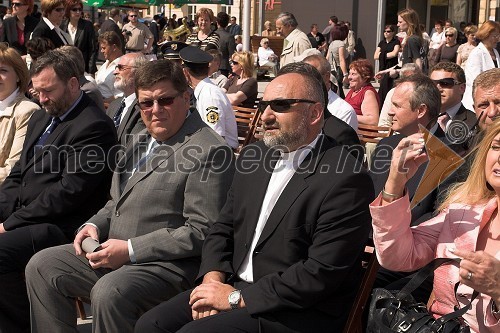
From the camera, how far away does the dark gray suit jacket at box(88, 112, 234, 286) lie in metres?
4.15

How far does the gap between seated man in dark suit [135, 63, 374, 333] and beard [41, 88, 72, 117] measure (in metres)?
1.61

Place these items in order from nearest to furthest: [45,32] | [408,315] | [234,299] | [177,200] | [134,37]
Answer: [408,315] < [234,299] < [177,200] < [45,32] < [134,37]

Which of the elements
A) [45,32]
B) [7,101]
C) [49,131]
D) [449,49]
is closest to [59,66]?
[49,131]

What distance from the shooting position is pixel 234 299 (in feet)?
11.7

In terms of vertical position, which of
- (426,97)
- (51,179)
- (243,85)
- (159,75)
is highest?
(159,75)

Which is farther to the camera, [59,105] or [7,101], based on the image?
[7,101]

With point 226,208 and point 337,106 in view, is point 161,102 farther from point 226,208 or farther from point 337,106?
point 337,106

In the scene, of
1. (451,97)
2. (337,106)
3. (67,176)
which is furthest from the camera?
(337,106)

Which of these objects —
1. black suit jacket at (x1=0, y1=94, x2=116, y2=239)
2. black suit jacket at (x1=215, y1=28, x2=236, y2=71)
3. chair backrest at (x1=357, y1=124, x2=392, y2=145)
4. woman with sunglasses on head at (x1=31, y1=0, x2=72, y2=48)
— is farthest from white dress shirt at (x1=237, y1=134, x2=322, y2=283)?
black suit jacket at (x1=215, y1=28, x2=236, y2=71)

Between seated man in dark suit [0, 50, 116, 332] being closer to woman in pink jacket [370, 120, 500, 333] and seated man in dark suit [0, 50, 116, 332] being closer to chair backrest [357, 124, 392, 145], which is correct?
woman in pink jacket [370, 120, 500, 333]

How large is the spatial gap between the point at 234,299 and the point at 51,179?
190 centimetres

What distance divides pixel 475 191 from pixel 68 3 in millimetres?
9064

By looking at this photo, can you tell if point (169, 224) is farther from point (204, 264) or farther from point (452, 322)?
point (452, 322)

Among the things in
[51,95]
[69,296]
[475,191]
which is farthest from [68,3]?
[475,191]
